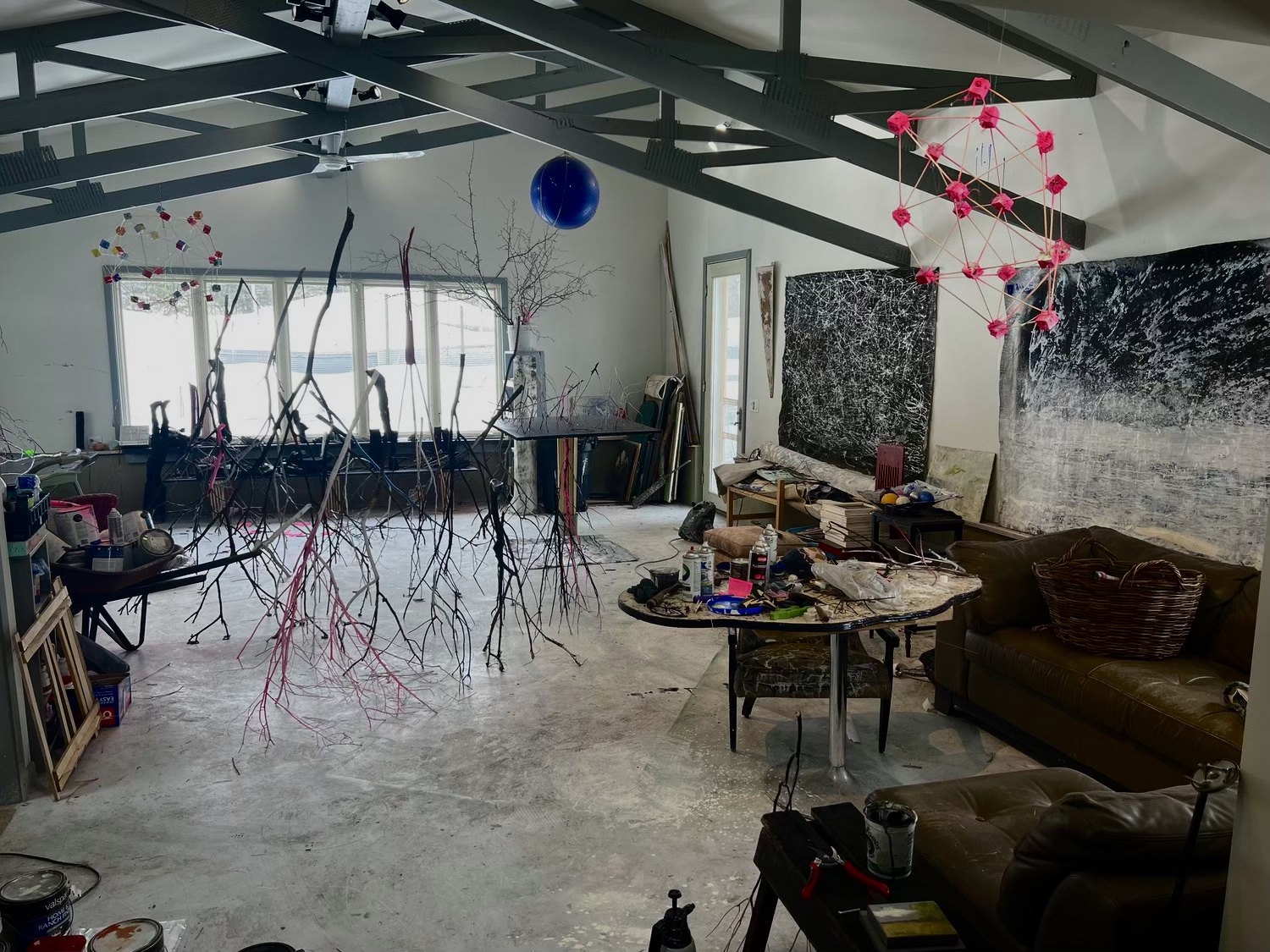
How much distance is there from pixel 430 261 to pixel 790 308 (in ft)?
11.7

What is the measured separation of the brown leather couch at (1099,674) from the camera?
300 centimetres

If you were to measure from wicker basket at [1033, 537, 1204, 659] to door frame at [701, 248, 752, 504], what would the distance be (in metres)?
4.61

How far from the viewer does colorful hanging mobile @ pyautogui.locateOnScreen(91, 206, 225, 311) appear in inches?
315

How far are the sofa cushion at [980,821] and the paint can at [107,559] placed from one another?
140 inches

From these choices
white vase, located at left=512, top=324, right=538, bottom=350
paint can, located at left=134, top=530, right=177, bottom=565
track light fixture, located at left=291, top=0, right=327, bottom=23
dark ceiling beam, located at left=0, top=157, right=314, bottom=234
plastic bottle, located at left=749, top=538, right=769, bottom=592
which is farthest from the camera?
white vase, located at left=512, top=324, right=538, bottom=350

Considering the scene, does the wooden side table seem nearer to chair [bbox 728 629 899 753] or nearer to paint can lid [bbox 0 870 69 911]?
chair [bbox 728 629 899 753]

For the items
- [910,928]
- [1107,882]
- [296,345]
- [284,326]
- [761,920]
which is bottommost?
[761,920]

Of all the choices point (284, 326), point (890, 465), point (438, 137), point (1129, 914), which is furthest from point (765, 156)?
point (1129, 914)

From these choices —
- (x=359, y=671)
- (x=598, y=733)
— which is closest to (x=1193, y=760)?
(x=598, y=733)

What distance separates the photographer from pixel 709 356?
8625mm

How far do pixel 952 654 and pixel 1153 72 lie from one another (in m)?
2.33

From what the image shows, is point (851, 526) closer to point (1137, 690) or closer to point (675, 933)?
point (1137, 690)

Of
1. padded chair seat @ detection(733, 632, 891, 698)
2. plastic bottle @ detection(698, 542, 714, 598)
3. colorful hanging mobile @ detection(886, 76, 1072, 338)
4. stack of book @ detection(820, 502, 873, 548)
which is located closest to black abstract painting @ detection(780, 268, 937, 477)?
colorful hanging mobile @ detection(886, 76, 1072, 338)

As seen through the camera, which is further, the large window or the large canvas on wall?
the large window
